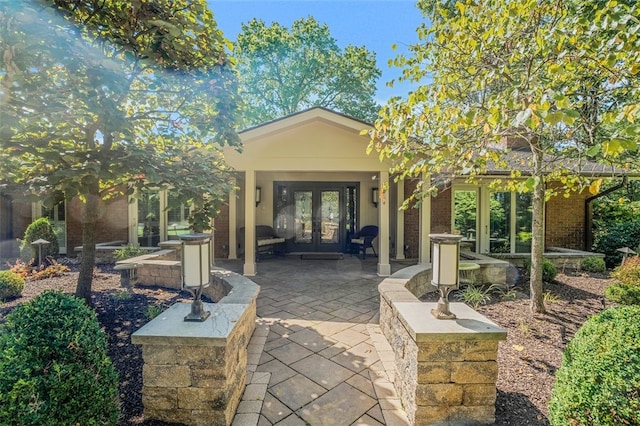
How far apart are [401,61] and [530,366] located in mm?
3883

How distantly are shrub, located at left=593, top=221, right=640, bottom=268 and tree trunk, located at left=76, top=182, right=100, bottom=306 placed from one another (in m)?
12.3

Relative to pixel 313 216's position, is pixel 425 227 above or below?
below

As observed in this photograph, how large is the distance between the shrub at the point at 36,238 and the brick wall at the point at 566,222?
586 inches

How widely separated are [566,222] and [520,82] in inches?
384

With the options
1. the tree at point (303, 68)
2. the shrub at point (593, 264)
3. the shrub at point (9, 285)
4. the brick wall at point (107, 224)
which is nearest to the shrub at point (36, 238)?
the brick wall at point (107, 224)

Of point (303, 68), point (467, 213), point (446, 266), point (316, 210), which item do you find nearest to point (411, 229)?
point (467, 213)

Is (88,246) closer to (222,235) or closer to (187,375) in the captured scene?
(187,375)

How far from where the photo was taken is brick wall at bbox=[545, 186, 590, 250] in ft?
Result: 32.7

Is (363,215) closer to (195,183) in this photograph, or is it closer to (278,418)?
(195,183)

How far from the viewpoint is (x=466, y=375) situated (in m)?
2.40

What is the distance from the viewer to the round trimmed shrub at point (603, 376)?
176cm

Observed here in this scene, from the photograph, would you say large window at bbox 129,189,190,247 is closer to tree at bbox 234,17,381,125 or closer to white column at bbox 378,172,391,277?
white column at bbox 378,172,391,277

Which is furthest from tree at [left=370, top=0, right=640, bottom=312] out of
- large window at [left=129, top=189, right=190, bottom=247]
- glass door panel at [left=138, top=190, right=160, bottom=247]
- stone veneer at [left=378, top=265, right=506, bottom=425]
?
glass door panel at [left=138, top=190, right=160, bottom=247]

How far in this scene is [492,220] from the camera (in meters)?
10.2
